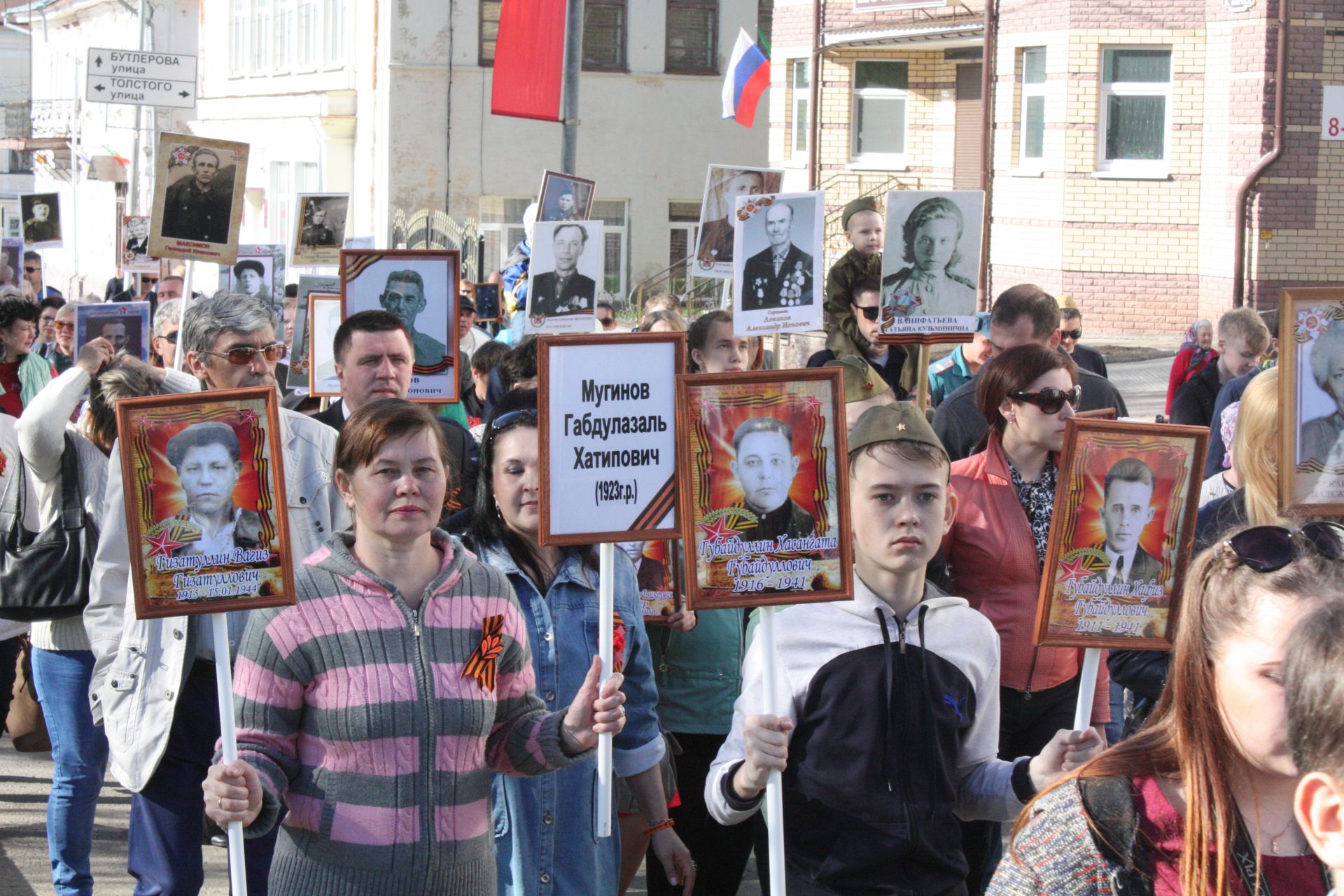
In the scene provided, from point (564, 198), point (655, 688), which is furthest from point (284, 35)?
point (655, 688)

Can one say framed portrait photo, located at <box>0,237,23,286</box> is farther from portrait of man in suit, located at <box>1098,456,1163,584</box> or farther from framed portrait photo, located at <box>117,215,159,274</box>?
portrait of man in suit, located at <box>1098,456,1163,584</box>

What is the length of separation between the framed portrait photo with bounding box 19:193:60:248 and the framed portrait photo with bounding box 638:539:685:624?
11.4 m

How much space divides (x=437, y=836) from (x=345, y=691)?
361mm

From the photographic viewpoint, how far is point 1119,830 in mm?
2014

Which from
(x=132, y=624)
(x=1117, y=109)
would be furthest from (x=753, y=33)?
(x=132, y=624)

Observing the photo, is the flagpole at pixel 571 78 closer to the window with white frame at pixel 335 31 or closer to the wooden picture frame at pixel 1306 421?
the wooden picture frame at pixel 1306 421

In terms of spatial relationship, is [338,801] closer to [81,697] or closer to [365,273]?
[81,697]

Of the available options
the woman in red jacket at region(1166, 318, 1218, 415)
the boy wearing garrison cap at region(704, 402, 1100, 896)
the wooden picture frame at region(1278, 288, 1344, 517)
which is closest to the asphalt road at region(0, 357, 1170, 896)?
the boy wearing garrison cap at region(704, 402, 1100, 896)

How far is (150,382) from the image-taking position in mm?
4777

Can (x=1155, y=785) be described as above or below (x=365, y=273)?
below

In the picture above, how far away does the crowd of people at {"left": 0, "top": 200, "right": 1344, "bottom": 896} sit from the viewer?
2.06m

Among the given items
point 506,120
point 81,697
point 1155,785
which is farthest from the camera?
point 506,120

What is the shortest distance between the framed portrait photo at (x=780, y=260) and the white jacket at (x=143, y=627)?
354 centimetres

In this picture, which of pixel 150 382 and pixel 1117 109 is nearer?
pixel 150 382
